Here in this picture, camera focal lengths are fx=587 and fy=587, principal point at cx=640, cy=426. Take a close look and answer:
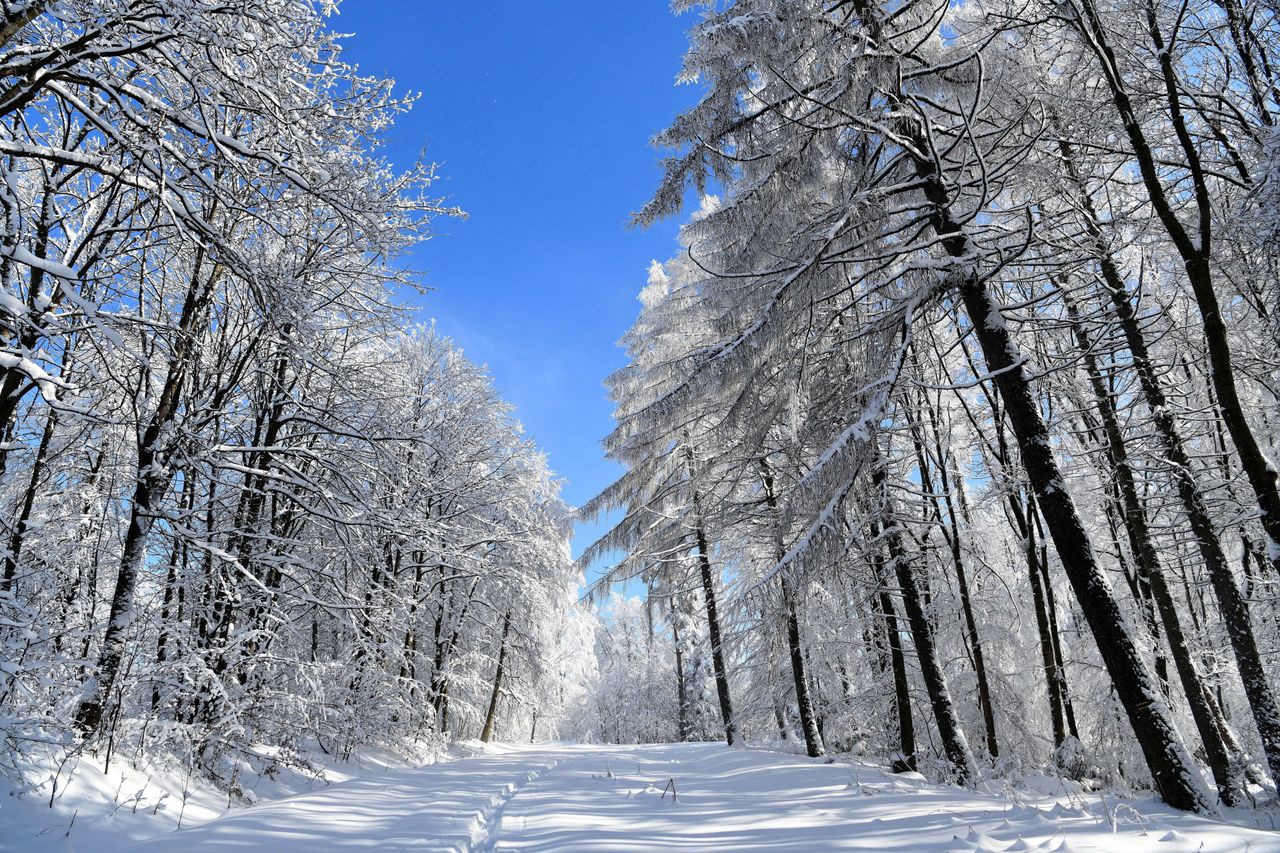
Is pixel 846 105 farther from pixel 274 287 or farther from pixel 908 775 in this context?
pixel 908 775

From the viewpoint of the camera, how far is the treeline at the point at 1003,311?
4.74 metres

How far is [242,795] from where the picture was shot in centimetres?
623

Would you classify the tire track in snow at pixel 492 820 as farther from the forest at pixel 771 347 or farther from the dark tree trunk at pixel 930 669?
the dark tree trunk at pixel 930 669

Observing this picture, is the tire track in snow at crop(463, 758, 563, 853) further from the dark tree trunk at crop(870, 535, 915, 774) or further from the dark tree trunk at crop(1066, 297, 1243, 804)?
the dark tree trunk at crop(1066, 297, 1243, 804)

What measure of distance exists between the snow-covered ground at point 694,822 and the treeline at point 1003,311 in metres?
1.29

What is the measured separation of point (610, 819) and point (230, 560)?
437cm

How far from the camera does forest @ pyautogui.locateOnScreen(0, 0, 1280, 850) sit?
175 inches

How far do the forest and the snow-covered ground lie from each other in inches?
19.6

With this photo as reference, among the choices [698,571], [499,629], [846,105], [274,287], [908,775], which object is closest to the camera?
[846,105]

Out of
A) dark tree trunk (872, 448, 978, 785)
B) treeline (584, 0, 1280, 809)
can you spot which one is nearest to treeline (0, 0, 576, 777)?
treeline (584, 0, 1280, 809)

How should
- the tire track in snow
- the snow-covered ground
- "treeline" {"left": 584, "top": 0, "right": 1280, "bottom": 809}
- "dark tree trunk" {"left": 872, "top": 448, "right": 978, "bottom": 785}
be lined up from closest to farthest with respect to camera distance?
the snow-covered ground < the tire track in snow < "treeline" {"left": 584, "top": 0, "right": 1280, "bottom": 809} < "dark tree trunk" {"left": 872, "top": 448, "right": 978, "bottom": 785}

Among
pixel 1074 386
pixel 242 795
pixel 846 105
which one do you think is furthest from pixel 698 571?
pixel 846 105

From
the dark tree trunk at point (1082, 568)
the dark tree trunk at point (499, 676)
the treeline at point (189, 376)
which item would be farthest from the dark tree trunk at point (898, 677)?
the dark tree trunk at point (499, 676)

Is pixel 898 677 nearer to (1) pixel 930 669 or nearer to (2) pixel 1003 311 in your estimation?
(1) pixel 930 669
